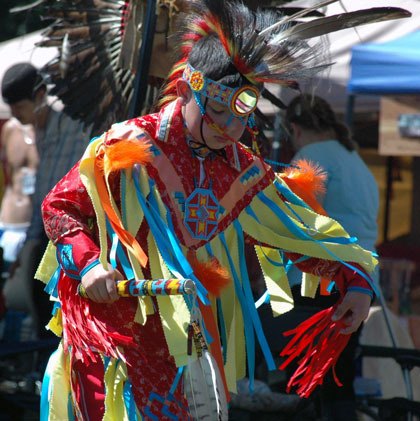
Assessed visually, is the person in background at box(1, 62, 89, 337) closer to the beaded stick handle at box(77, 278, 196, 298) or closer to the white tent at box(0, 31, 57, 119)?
the beaded stick handle at box(77, 278, 196, 298)

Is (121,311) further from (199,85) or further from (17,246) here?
(17,246)

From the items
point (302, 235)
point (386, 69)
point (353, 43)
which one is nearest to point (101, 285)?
Answer: point (302, 235)

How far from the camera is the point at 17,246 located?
5.70 metres

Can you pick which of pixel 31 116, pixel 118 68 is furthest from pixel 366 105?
pixel 118 68

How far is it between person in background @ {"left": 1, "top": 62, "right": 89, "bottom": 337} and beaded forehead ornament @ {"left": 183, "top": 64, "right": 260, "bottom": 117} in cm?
210

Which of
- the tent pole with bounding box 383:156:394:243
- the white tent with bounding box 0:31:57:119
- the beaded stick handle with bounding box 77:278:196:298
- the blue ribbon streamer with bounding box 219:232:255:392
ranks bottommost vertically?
the tent pole with bounding box 383:156:394:243

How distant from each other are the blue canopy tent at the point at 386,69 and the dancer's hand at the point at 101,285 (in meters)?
3.13

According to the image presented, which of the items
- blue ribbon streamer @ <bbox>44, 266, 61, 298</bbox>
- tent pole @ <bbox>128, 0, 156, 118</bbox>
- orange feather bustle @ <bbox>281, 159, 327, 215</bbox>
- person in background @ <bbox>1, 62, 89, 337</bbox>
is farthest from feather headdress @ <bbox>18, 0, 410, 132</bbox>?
blue ribbon streamer @ <bbox>44, 266, 61, 298</bbox>

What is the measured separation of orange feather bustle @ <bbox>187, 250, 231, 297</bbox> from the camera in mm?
2818

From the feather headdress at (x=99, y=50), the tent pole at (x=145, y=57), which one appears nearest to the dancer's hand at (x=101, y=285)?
the feather headdress at (x=99, y=50)

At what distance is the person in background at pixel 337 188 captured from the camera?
4.24 meters

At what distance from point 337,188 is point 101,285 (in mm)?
2087

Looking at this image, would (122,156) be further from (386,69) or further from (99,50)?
(386,69)

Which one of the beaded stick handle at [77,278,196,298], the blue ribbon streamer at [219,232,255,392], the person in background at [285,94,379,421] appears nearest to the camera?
the beaded stick handle at [77,278,196,298]
